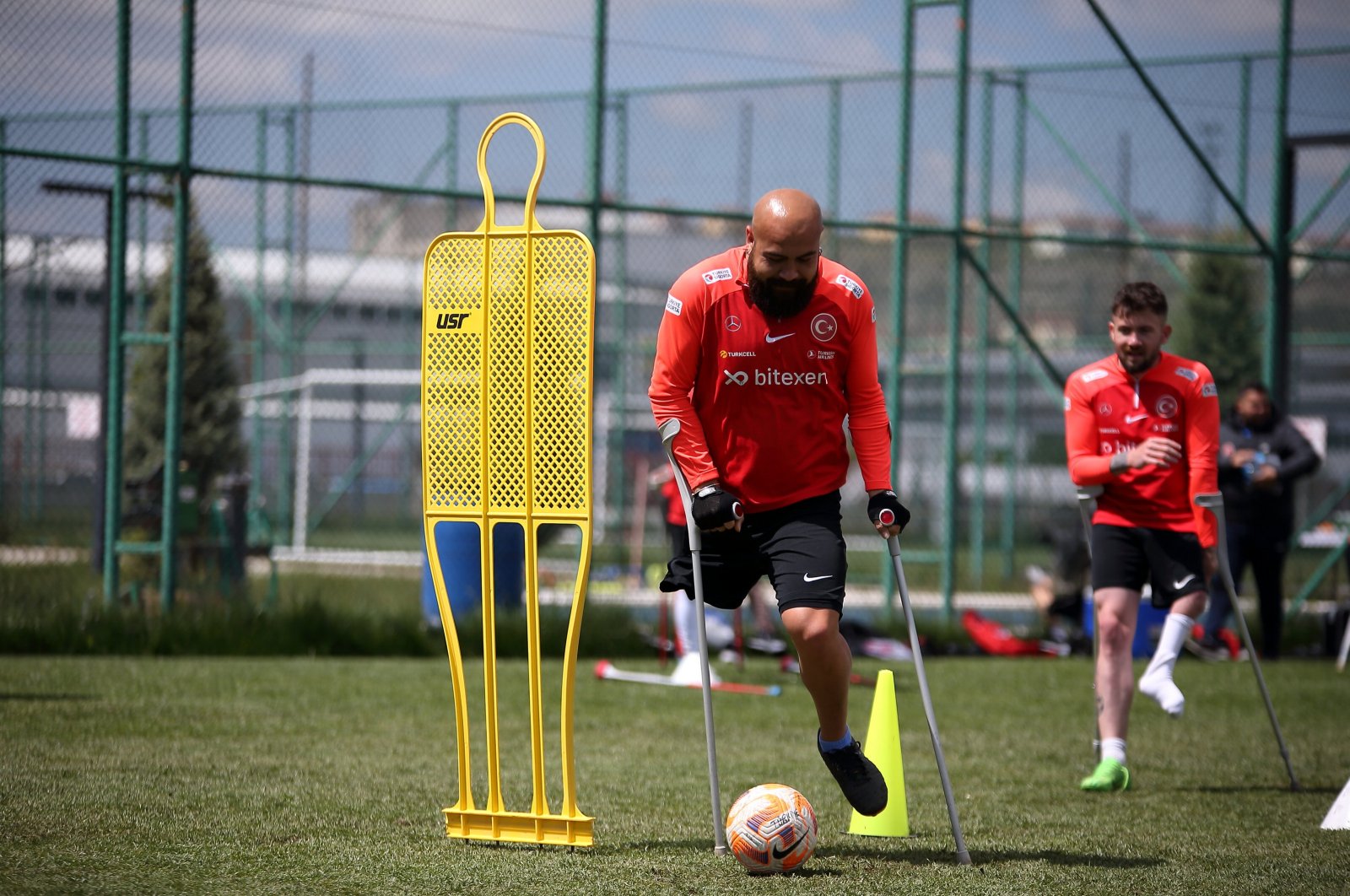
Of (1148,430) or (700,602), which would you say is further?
(1148,430)

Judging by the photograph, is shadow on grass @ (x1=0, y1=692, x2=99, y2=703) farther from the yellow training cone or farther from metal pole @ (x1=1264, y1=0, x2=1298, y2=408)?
metal pole @ (x1=1264, y1=0, x2=1298, y2=408)

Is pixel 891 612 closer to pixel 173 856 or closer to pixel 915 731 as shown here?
pixel 915 731

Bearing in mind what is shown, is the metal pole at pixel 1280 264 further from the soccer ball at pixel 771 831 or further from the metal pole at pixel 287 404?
the soccer ball at pixel 771 831

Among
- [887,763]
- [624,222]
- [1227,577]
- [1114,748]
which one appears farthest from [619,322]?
[887,763]

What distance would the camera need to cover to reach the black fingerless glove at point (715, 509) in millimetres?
4828

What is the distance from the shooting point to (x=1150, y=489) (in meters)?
6.93

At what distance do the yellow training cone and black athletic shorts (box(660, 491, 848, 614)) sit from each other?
30.3 inches

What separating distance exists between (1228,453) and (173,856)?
390 inches

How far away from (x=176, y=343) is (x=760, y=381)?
22.5ft

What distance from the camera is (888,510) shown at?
16.3 ft

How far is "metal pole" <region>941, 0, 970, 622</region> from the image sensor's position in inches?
514

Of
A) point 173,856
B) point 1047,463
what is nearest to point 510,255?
point 173,856

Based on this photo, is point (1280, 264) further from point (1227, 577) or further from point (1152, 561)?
point (1152, 561)

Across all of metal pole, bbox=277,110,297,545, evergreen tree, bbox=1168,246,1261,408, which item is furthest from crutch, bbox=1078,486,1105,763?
metal pole, bbox=277,110,297,545
